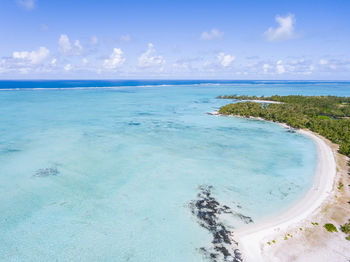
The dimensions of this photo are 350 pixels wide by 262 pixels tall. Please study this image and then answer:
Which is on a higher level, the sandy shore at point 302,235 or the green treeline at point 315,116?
the green treeline at point 315,116

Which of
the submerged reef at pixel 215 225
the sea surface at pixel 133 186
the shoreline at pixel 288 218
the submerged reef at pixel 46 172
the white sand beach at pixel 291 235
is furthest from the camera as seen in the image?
the submerged reef at pixel 46 172

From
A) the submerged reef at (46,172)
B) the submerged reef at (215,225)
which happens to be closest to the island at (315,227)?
the submerged reef at (215,225)

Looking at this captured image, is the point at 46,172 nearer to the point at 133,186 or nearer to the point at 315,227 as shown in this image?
the point at 133,186

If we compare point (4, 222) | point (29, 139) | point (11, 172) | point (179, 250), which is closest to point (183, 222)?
point (179, 250)

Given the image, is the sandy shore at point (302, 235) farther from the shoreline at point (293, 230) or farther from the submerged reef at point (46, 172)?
the submerged reef at point (46, 172)

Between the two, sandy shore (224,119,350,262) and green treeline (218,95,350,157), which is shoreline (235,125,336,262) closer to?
sandy shore (224,119,350,262)

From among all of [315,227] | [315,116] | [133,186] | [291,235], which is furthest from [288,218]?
[315,116]

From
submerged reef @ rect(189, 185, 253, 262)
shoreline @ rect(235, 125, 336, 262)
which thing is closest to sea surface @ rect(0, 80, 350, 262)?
submerged reef @ rect(189, 185, 253, 262)
